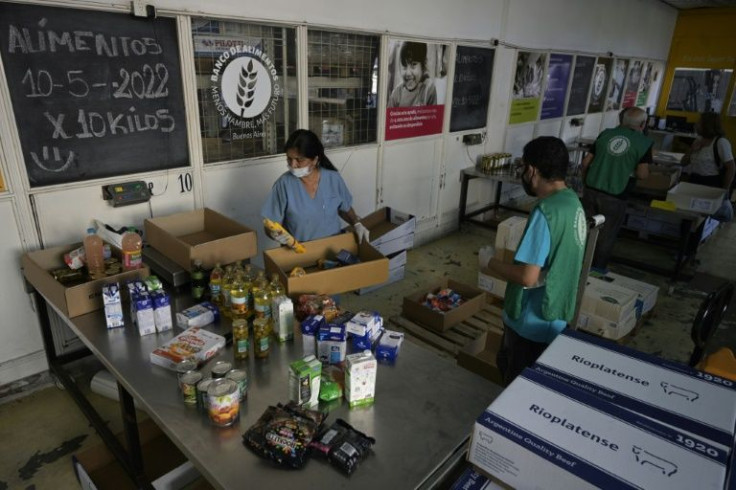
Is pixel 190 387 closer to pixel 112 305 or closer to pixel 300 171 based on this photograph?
pixel 112 305

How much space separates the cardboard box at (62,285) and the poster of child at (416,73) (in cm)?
277

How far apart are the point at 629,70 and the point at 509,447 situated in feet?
29.0

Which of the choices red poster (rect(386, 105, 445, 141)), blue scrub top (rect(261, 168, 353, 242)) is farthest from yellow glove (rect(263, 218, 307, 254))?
red poster (rect(386, 105, 445, 141))

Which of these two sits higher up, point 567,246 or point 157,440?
point 567,246

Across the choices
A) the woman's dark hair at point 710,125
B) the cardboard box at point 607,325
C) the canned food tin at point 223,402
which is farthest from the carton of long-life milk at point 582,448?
the woman's dark hair at point 710,125

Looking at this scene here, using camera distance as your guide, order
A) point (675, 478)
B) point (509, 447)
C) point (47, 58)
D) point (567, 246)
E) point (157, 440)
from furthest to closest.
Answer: point (47, 58) → point (157, 440) → point (567, 246) → point (509, 447) → point (675, 478)

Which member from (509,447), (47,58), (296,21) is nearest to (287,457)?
(509,447)

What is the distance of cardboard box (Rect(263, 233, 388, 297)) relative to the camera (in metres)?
2.10

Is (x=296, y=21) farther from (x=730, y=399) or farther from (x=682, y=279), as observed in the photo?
(x=682, y=279)

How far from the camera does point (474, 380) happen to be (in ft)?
5.67

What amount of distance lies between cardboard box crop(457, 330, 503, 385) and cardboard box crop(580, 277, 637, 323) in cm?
73

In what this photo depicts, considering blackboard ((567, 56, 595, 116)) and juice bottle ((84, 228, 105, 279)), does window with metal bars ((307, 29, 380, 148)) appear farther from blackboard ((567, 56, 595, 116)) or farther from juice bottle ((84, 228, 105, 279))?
blackboard ((567, 56, 595, 116))

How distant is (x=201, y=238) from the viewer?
2.79 metres

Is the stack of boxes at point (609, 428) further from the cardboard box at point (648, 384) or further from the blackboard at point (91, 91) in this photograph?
the blackboard at point (91, 91)
